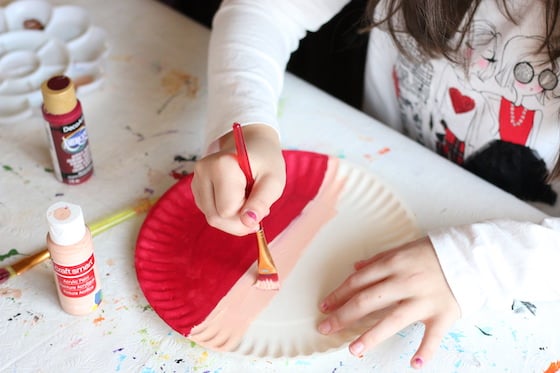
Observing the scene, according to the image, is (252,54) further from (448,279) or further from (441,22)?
(448,279)

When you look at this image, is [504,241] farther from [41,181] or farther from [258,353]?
[41,181]

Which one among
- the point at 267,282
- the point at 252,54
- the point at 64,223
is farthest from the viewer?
the point at 252,54

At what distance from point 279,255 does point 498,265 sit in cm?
21

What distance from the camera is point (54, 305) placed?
1.99 feet

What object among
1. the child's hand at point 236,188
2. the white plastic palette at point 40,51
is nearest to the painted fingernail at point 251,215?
the child's hand at point 236,188

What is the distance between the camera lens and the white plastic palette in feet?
2.60

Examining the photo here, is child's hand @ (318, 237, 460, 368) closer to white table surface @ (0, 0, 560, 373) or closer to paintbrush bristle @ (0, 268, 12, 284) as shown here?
white table surface @ (0, 0, 560, 373)

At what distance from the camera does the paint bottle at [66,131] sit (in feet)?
2.11

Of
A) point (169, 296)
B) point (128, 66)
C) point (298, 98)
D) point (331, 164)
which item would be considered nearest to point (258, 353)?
point (169, 296)

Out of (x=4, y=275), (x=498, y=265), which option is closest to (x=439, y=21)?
(x=498, y=265)

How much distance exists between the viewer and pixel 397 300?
1.95 ft

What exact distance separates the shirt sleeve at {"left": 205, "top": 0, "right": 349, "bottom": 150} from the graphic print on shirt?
147 mm

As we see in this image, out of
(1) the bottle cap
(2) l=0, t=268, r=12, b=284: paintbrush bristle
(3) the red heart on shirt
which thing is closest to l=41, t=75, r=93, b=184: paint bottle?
(1) the bottle cap

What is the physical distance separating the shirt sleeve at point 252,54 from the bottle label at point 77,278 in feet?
0.64
